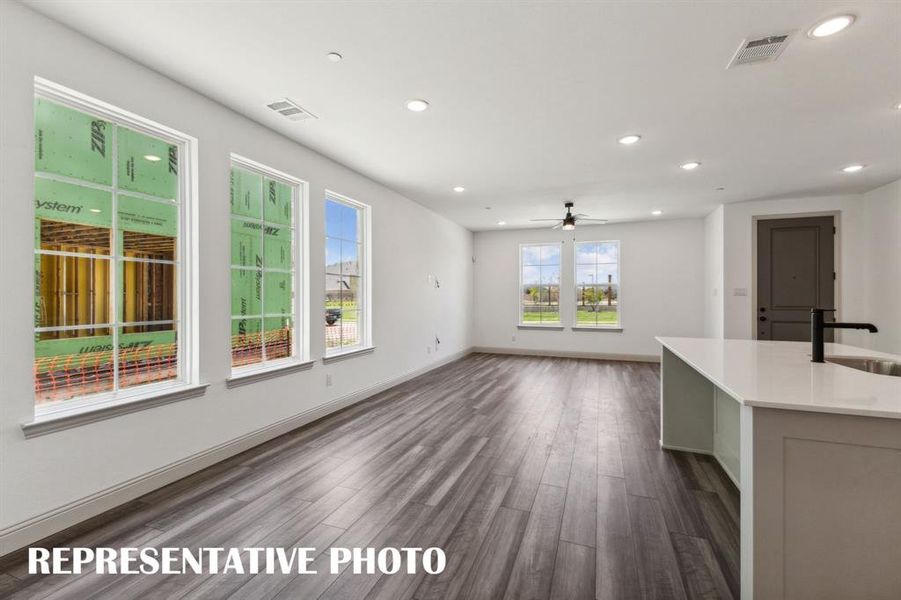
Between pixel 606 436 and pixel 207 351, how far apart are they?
337 cm

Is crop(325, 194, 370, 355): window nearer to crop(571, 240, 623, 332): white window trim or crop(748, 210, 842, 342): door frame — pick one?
crop(571, 240, 623, 332): white window trim

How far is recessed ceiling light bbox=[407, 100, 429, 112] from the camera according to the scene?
2953 millimetres

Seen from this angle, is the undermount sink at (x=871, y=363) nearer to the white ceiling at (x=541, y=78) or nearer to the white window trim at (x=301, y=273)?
the white ceiling at (x=541, y=78)

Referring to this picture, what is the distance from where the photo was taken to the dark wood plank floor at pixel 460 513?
1.71 meters

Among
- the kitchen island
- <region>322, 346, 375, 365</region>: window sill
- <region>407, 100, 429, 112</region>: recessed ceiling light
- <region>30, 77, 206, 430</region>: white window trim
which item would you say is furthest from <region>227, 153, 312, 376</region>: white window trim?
the kitchen island

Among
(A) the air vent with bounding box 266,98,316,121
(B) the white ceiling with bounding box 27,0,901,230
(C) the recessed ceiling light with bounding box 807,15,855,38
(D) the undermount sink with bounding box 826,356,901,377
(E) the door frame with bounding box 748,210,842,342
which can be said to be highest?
(A) the air vent with bounding box 266,98,316,121

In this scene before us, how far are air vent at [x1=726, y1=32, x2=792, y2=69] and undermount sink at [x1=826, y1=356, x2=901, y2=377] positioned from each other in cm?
190

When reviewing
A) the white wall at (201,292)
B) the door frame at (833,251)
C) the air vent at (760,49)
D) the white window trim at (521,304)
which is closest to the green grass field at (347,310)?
the white wall at (201,292)

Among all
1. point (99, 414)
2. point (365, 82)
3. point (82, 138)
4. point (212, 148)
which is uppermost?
point (365, 82)

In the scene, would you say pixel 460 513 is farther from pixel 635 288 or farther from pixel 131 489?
pixel 635 288

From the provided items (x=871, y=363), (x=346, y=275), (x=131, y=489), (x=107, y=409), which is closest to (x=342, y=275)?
(x=346, y=275)

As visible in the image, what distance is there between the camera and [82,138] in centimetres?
236

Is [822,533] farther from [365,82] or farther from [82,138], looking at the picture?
[82,138]

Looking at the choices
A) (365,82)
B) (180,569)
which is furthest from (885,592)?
(365,82)
